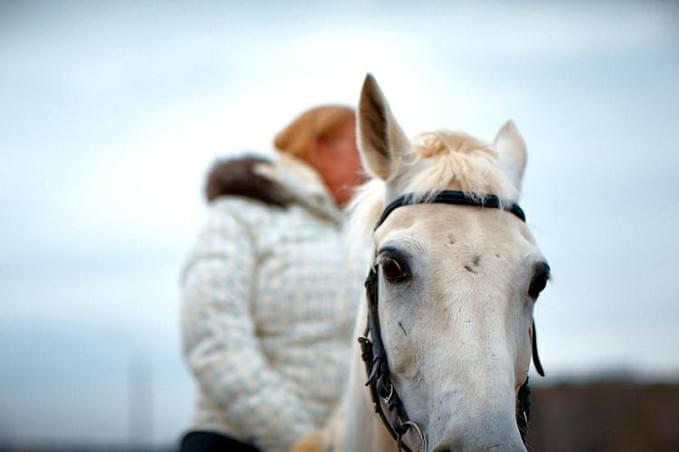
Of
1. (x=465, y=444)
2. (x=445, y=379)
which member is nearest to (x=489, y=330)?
(x=445, y=379)

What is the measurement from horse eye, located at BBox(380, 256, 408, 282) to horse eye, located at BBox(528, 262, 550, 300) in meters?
0.45

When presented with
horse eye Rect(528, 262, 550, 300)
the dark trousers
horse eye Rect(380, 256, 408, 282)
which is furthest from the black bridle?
the dark trousers

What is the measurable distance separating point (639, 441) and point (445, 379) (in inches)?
664

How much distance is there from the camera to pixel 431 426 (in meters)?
2.86

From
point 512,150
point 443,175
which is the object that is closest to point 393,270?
point 443,175

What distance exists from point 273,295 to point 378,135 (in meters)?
1.35

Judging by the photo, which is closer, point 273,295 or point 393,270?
point 393,270

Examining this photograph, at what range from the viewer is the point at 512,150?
150 inches

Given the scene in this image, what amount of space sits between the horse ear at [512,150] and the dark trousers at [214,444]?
1.93 m

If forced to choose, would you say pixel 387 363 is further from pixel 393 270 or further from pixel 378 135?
pixel 378 135

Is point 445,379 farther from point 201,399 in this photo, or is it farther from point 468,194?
point 201,399

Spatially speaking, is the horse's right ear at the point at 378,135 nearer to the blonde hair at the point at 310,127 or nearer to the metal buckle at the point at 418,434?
the metal buckle at the point at 418,434

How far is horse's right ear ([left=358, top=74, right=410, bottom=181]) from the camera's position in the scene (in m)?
3.58

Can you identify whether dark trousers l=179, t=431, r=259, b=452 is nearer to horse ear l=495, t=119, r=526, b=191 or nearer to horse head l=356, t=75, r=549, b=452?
horse head l=356, t=75, r=549, b=452
